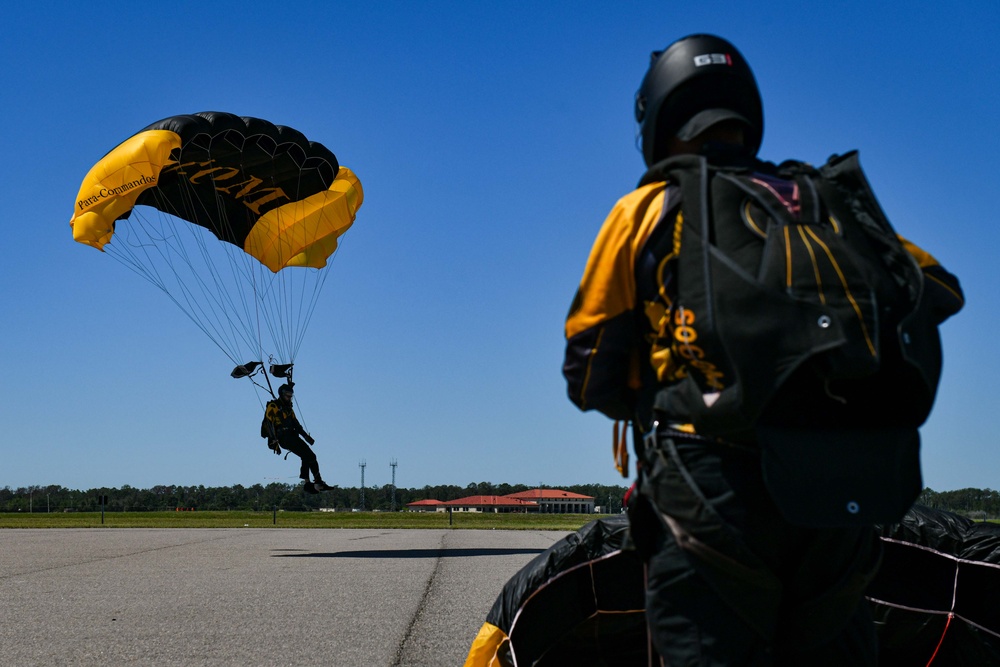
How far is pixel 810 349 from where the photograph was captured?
158 centimetres

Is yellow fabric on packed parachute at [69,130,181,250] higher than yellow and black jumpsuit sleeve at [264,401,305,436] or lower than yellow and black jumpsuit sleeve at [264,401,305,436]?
higher

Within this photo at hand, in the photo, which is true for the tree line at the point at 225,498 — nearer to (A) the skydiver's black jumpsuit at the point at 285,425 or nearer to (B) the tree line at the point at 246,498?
(B) the tree line at the point at 246,498

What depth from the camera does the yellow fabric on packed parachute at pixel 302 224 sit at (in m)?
15.2

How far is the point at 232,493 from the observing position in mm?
111562

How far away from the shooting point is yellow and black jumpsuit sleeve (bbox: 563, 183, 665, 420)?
1.82 m

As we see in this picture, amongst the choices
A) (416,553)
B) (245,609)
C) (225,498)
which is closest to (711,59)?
(245,609)

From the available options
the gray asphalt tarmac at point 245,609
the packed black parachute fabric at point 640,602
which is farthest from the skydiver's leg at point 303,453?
the packed black parachute fabric at point 640,602

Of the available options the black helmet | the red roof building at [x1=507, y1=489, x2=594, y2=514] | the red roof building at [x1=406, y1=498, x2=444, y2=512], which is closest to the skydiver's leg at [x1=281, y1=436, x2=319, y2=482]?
the black helmet

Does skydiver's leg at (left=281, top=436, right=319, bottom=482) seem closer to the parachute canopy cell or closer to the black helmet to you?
the parachute canopy cell

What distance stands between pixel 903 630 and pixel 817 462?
2.09 metres

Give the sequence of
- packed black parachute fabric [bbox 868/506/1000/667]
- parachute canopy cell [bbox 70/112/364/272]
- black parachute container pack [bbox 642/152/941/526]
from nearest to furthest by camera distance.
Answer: black parachute container pack [bbox 642/152/941/526]
packed black parachute fabric [bbox 868/506/1000/667]
parachute canopy cell [bbox 70/112/364/272]

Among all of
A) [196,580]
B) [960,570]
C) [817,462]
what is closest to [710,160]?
[817,462]

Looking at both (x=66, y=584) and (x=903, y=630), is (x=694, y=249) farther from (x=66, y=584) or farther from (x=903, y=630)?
(x=66, y=584)

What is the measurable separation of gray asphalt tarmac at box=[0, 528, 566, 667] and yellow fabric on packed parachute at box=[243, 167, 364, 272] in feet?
20.1
